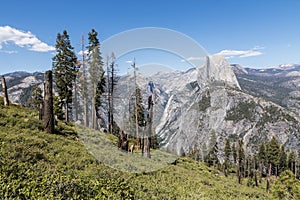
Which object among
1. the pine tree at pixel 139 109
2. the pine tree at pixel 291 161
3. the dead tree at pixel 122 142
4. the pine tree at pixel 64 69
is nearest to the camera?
the pine tree at pixel 139 109

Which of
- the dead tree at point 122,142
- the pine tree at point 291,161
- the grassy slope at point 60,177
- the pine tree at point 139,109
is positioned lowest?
the pine tree at point 291,161

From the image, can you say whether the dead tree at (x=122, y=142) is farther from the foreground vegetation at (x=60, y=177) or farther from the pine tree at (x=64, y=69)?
the pine tree at (x=64, y=69)

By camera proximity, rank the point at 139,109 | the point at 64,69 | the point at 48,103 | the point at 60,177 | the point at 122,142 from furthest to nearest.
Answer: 1. the point at 64,69
2. the point at 48,103
3. the point at 122,142
4. the point at 139,109
5. the point at 60,177

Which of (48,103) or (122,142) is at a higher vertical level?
(48,103)

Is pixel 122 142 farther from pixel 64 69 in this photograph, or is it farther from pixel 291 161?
pixel 291 161

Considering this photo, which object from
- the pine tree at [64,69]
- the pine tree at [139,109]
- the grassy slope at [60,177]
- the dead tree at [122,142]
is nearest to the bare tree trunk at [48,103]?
the grassy slope at [60,177]

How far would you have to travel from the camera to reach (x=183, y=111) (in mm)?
6762

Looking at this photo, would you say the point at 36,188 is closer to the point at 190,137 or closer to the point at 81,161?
the point at 190,137

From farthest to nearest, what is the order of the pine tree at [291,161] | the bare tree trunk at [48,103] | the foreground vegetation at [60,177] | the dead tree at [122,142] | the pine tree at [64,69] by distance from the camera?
the pine tree at [291,161]
the pine tree at [64,69]
the bare tree trunk at [48,103]
the dead tree at [122,142]
the foreground vegetation at [60,177]

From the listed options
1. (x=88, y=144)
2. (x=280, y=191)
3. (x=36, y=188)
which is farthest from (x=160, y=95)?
(x=280, y=191)

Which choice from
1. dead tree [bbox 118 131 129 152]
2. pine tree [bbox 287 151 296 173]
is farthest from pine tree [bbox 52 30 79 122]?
pine tree [bbox 287 151 296 173]

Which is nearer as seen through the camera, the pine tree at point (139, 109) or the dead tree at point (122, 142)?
the pine tree at point (139, 109)

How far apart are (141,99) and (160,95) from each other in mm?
1095

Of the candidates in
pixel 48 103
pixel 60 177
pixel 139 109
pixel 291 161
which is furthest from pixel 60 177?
pixel 291 161
